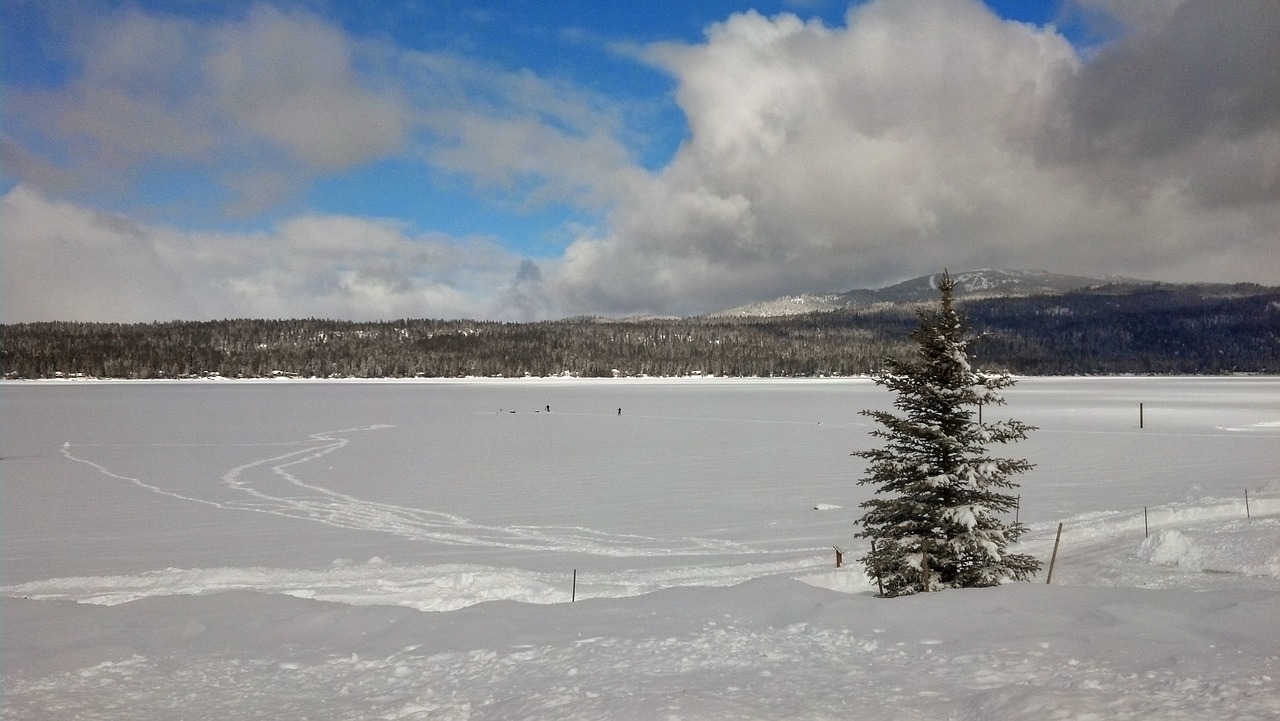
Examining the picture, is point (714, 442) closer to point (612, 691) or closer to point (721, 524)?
point (721, 524)

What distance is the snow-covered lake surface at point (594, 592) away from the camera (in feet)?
23.1

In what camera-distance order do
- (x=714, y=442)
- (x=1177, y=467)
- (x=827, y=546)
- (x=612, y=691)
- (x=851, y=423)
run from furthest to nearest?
1. (x=851, y=423)
2. (x=714, y=442)
3. (x=1177, y=467)
4. (x=827, y=546)
5. (x=612, y=691)

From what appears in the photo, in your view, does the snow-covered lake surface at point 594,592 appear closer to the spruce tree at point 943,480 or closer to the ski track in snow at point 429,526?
the ski track in snow at point 429,526

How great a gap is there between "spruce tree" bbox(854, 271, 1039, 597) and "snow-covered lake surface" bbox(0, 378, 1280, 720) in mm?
2159

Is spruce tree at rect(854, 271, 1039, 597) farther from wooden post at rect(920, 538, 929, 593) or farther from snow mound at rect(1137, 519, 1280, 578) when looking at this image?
snow mound at rect(1137, 519, 1280, 578)

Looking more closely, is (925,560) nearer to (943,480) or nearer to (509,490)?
(943,480)

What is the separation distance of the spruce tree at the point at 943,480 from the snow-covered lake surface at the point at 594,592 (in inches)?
85.0

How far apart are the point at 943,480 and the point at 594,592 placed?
706cm

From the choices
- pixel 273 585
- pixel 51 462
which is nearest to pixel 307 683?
pixel 273 585

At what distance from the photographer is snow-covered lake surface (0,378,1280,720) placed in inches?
277

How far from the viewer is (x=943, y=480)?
1351cm

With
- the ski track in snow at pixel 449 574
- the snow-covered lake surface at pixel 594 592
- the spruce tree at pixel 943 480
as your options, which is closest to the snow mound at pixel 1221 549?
the snow-covered lake surface at pixel 594 592

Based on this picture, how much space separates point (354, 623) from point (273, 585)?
6.81m

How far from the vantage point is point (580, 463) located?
36.3 m
